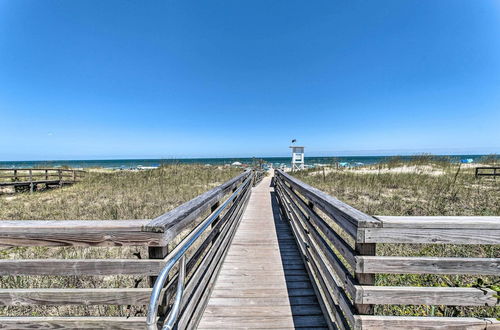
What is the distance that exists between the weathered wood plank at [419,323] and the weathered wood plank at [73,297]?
165cm

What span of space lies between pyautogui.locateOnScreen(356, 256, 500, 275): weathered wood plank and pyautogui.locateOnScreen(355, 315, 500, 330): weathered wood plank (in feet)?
1.18

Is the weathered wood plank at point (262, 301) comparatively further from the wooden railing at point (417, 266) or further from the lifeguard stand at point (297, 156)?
the lifeguard stand at point (297, 156)

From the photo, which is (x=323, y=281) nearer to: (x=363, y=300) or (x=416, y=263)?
(x=363, y=300)

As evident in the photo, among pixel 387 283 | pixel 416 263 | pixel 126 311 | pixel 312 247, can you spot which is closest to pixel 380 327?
pixel 416 263

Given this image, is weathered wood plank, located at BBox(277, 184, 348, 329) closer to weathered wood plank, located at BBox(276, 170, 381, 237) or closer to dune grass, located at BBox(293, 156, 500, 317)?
weathered wood plank, located at BBox(276, 170, 381, 237)

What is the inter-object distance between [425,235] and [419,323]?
68 cm

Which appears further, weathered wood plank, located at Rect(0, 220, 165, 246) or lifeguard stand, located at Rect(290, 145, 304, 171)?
lifeguard stand, located at Rect(290, 145, 304, 171)

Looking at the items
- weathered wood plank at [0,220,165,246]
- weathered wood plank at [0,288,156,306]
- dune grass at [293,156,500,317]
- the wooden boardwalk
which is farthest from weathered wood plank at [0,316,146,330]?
dune grass at [293,156,500,317]

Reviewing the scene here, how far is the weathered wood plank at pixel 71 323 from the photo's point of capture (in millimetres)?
1489

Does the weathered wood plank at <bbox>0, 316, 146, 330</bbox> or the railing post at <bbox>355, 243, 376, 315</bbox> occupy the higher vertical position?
the railing post at <bbox>355, 243, 376, 315</bbox>

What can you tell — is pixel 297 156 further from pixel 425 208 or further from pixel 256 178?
pixel 425 208

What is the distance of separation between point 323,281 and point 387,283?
1343mm

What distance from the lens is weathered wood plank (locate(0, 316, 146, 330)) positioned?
4.89 ft

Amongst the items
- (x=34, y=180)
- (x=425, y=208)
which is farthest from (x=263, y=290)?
(x=34, y=180)
